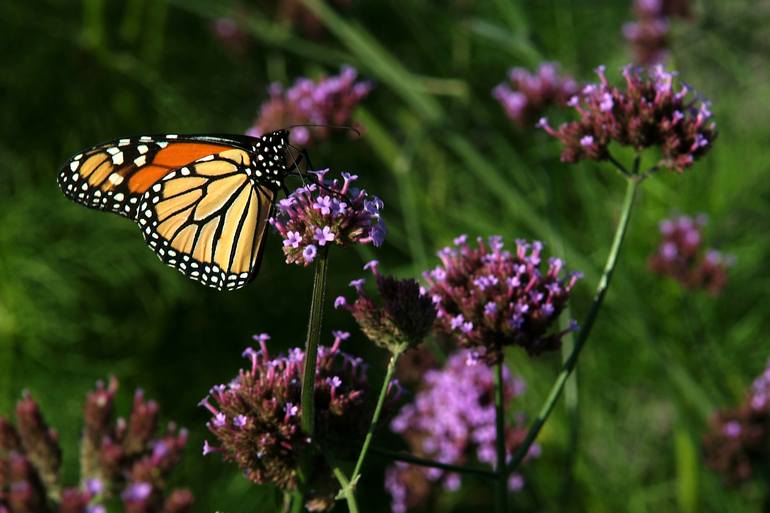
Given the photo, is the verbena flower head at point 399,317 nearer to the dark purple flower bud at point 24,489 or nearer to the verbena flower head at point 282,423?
the verbena flower head at point 282,423

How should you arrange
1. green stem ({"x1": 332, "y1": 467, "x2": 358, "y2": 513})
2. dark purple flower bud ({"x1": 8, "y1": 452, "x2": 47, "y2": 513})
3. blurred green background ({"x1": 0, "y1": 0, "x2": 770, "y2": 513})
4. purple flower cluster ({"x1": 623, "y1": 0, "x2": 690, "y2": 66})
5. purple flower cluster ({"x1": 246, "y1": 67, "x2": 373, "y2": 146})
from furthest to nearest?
1. purple flower cluster ({"x1": 623, "y1": 0, "x2": 690, "y2": 66})
2. blurred green background ({"x1": 0, "y1": 0, "x2": 770, "y2": 513})
3. purple flower cluster ({"x1": 246, "y1": 67, "x2": 373, "y2": 146})
4. dark purple flower bud ({"x1": 8, "y1": 452, "x2": 47, "y2": 513})
5. green stem ({"x1": 332, "y1": 467, "x2": 358, "y2": 513})

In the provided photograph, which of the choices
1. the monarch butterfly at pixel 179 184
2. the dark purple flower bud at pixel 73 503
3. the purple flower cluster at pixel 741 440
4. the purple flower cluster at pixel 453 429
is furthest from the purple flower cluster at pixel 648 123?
the dark purple flower bud at pixel 73 503

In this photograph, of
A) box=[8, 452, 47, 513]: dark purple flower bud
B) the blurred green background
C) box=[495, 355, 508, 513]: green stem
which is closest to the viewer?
box=[495, 355, 508, 513]: green stem

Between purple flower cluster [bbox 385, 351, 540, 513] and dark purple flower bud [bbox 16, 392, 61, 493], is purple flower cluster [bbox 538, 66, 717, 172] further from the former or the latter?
dark purple flower bud [bbox 16, 392, 61, 493]

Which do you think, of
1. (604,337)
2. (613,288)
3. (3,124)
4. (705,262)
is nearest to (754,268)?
(604,337)

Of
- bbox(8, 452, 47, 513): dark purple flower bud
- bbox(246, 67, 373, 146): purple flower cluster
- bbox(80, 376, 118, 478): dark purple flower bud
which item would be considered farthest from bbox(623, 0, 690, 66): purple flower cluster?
bbox(8, 452, 47, 513): dark purple flower bud
